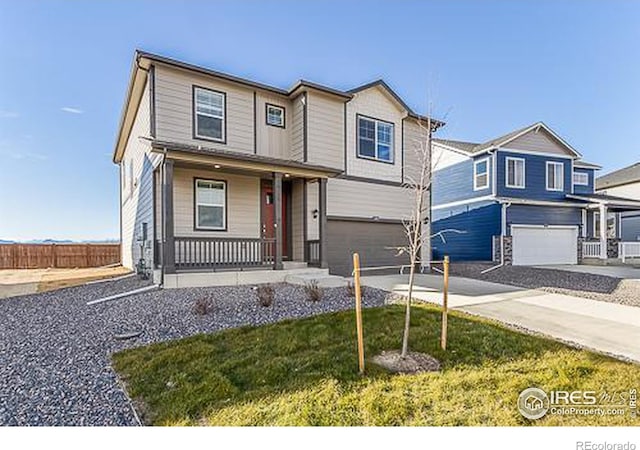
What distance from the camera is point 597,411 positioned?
291 centimetres

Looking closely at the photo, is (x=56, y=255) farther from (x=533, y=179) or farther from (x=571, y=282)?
(x=533, y=179)

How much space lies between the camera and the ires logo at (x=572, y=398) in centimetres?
305

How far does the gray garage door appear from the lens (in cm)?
1107

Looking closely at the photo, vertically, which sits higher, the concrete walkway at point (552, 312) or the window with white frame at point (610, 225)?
the window with white frame at point (610, 225)

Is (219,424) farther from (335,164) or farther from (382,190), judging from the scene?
(382,190)

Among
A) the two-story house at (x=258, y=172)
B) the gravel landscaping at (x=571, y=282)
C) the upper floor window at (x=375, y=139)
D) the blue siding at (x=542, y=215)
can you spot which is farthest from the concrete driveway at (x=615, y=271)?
the upper floor window at (x=375, y=139)

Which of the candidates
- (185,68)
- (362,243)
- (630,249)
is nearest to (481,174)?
(630,249)

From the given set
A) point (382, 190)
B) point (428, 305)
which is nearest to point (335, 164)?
point (382, 190)

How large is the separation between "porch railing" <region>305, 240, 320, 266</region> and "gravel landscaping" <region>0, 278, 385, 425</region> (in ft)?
7.54

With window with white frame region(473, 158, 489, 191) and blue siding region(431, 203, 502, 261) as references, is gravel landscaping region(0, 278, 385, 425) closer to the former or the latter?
blue siding region(431, 203, 502, 261)

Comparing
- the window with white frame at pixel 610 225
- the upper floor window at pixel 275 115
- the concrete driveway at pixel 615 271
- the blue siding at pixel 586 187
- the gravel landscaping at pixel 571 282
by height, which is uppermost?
the upper floor window at pixel 275 115

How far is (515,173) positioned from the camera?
56.8 ft

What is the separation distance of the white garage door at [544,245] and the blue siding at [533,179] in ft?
5.62

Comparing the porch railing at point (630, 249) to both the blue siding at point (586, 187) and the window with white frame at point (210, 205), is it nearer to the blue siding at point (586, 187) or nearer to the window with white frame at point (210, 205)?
the blue siding at point (586, 187)
